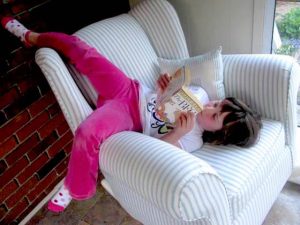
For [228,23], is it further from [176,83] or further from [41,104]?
[41,104]

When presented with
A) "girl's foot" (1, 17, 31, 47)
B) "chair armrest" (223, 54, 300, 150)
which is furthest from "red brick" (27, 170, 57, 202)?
"chair armrest" (223, 54, 300, 150)

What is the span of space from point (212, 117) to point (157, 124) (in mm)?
222

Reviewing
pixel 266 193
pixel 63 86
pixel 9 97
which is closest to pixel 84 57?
pixel 63 86

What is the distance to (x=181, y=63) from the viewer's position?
165cm

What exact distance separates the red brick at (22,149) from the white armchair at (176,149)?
0.37 metres

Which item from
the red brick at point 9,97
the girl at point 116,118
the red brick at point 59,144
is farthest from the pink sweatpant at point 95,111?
the red brick at point 59,144

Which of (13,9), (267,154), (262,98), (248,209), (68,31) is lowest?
(248,209)

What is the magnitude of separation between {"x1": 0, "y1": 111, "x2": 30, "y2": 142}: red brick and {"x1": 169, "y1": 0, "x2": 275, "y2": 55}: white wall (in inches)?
37.5

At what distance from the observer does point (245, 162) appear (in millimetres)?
1293

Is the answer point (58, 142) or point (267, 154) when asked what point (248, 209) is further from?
point (58, 142)

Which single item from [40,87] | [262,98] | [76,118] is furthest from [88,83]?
[262,98]

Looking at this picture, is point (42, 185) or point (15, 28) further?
point (42, 185)

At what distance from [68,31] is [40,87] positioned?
314mm

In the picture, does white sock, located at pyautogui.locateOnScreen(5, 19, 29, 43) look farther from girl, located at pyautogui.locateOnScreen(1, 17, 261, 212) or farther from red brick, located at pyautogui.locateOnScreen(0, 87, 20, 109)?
red brick, located at pyautogui.locateOnScreen(0, 87, 20, 109)
